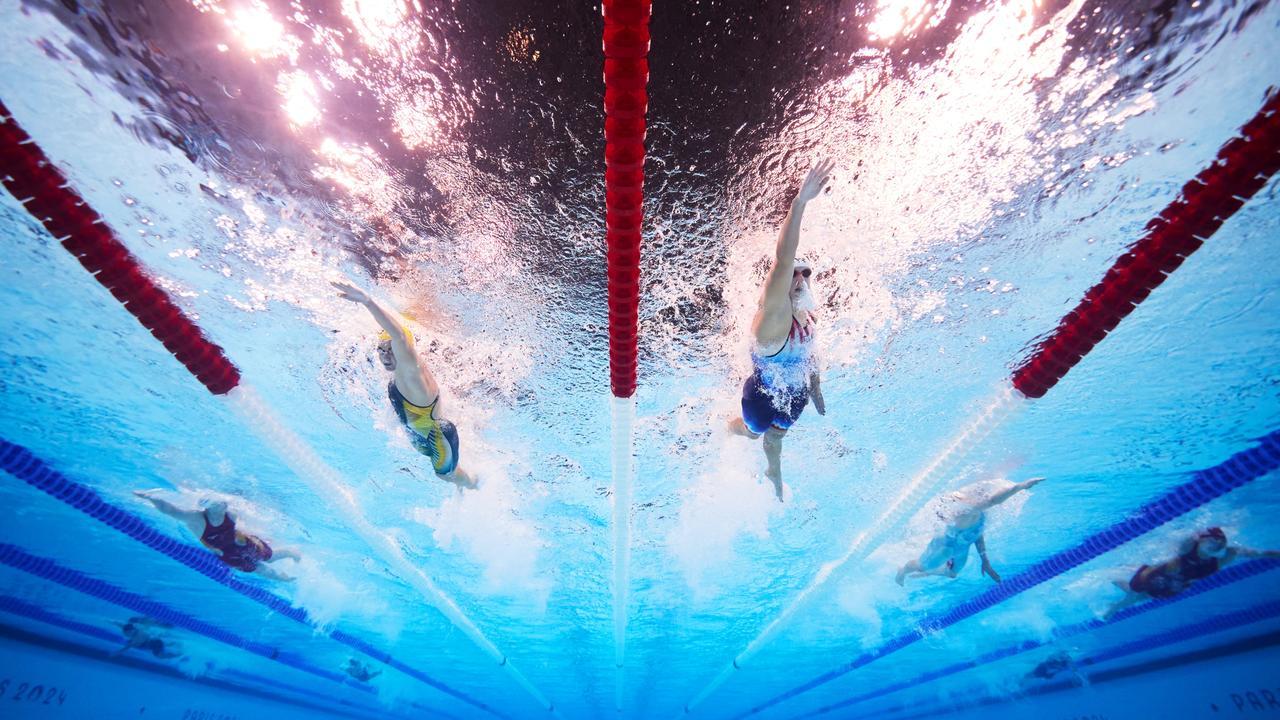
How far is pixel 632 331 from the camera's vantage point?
2.77m

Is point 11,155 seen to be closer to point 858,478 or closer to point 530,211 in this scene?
point 530,211

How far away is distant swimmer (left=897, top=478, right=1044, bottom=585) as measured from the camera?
5.63 meters

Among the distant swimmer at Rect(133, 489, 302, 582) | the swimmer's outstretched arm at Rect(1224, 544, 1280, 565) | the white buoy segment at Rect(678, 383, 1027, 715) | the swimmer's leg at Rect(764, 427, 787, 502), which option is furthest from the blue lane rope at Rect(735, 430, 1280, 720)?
the distant swimmer at Rect(133, 489, 302, 582)

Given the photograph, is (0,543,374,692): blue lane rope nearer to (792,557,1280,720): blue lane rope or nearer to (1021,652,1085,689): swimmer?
(792,557,1280,720): blue lane rope

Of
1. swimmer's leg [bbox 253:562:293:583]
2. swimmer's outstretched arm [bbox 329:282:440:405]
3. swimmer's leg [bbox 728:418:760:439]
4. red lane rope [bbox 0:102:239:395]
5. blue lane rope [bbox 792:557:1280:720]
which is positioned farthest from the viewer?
swimmer's leg [bbox 253:562:293:583]

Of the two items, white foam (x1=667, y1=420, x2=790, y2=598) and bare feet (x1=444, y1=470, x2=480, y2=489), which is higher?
white foam (x1=667, y1=420, x2=790, y2=598)

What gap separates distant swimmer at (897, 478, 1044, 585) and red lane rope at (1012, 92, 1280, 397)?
2.70 m

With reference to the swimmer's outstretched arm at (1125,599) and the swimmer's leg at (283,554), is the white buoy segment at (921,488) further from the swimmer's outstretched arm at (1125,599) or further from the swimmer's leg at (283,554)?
the swimmer's leg at (283,554)

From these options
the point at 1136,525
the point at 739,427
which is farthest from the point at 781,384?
the point at 1136,525

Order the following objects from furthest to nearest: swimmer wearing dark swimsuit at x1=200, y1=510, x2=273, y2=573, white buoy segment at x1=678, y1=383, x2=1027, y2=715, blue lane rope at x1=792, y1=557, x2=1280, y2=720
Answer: blue lane rope at x1=792, y1=557, x2=1280, y2=720
swimmer wearing dark swimsuit at x1=200, y1=510, x2=273, y2=573
white buoy segment at x1=678, y1=383, x2=1027, y2=715

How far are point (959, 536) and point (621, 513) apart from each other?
14.3 feet

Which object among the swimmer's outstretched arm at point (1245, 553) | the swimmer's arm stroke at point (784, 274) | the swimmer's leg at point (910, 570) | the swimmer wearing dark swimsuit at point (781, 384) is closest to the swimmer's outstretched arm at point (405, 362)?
the swimmer's arm stroke at point (784, 274)

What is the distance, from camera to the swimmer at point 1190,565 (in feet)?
21.1

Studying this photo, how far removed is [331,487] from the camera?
230 inches
